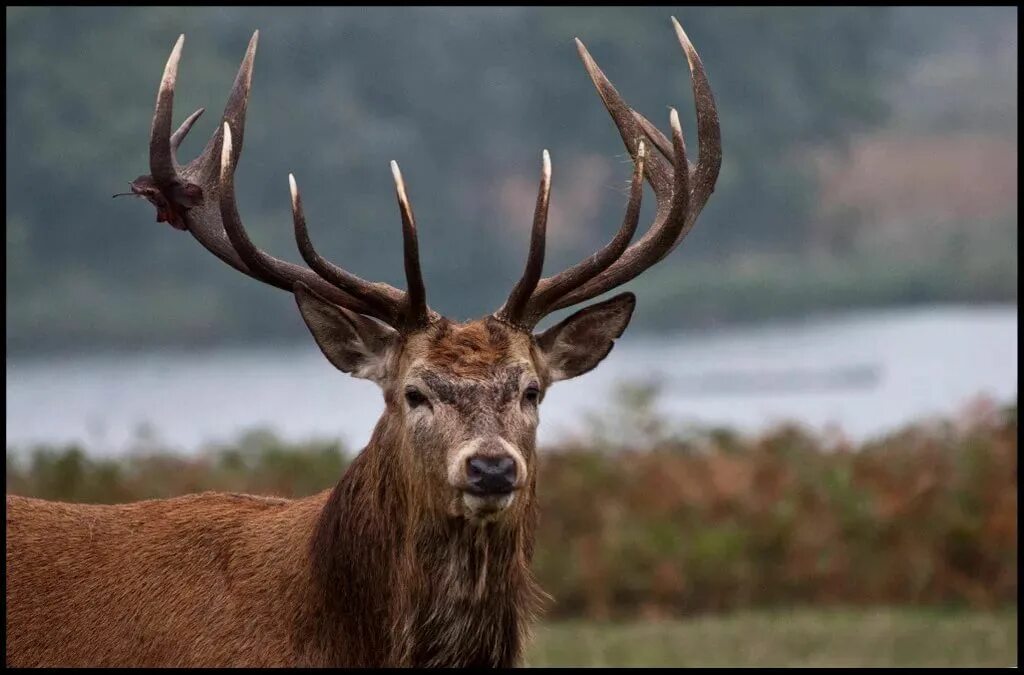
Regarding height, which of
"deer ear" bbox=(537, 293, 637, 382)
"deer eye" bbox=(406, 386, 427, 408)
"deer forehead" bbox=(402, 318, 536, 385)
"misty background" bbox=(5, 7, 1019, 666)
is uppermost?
"misty background" bbox=(5, 7, 1019, 666)

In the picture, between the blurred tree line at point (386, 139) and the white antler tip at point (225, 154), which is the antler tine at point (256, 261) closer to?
the white antler tip at point (225, 154)

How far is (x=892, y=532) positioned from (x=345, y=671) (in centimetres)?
692

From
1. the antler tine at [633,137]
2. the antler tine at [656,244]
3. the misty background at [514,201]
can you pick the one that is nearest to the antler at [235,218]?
the antler tine at [656,244]

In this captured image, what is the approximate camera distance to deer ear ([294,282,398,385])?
606cm

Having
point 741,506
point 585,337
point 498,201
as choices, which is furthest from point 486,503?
point 498,201

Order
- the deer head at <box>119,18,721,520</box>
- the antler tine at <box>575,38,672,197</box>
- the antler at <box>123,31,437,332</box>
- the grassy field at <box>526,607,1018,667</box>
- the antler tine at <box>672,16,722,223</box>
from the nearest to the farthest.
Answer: the deer head at <box>119,18,721,520</box>, the antler at <box>123,31,437,332</box>, the antler tine at <box>672,16,722,223</box>, the antler tine at <box>575,38,672,197</box>, the grassy field at <box>526,607,1018,667</box>

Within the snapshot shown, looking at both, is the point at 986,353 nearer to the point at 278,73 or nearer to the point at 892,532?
the point at 278,73

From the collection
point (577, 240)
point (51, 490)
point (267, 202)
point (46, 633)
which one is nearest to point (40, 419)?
point (267, 202)

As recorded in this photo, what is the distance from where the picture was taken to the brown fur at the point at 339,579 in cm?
573

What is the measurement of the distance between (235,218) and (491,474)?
1361mm

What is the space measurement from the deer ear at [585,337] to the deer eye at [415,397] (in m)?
0.65

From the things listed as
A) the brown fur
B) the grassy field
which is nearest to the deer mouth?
the brown fur

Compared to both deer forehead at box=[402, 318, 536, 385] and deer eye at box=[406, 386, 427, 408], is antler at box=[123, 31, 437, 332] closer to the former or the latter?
deer forehead at box=[402, 318, 536, 385]

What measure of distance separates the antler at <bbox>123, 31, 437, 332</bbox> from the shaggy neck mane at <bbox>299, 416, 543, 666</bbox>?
0.45 metres
